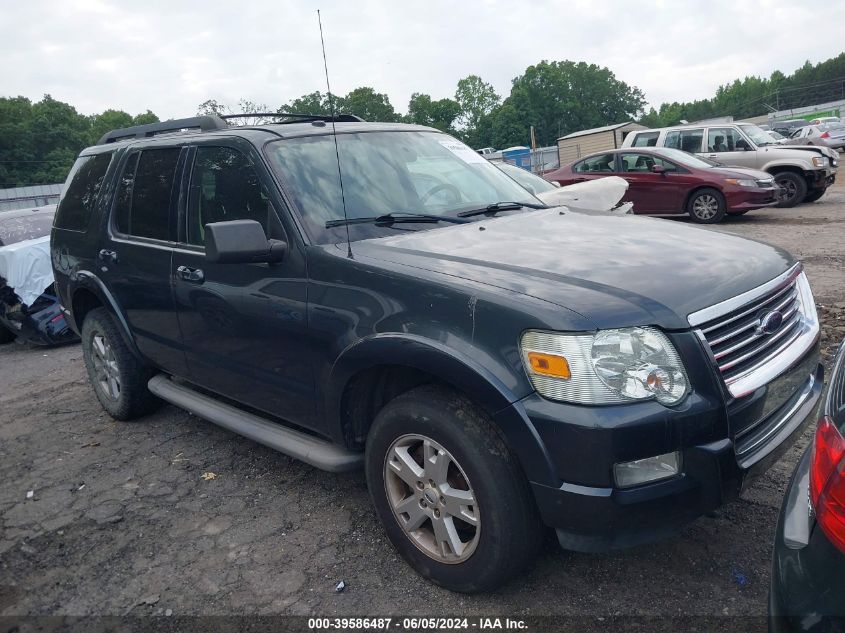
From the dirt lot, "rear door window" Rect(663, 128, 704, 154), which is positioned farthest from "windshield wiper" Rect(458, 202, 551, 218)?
"rear door window" Rect(663, 128, 704, 154)

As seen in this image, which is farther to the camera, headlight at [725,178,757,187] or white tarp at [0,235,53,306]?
headlight at [725,178,757,187]

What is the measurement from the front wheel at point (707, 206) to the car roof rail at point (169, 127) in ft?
34.7

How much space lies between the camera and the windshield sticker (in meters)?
4.04

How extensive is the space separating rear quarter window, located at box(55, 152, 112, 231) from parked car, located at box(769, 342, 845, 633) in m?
4.52

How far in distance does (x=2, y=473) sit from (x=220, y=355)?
1.97 m

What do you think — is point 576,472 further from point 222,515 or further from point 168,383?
point 168,383

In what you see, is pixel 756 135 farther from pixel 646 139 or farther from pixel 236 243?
pixel 236 243

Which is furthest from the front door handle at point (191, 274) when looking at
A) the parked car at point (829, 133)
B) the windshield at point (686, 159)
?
the parked car at point (829, 133)

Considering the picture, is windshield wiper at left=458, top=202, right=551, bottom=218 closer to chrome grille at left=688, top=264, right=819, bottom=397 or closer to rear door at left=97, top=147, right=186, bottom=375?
chrome grille at left=688, top=264, right=819, bottom=397

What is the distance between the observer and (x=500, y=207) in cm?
363

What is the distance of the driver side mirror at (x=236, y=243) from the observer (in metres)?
2.80

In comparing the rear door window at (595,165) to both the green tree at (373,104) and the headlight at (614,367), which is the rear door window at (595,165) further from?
the headlight at (614,367)

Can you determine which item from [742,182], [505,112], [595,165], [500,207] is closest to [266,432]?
[500,207]

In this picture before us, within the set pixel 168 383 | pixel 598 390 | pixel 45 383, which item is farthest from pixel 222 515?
pixel 45 383
